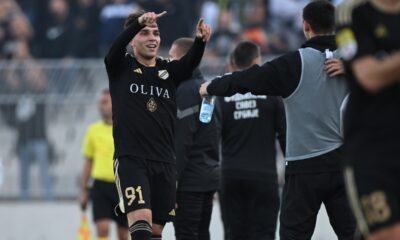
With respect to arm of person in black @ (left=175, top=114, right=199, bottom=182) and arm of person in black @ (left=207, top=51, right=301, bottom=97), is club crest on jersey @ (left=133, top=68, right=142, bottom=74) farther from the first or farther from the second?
arm of person in black @ (left=175, top=114, right=199, bottom=182)

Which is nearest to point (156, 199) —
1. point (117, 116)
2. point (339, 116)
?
point (117, 116)

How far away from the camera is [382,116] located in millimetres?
5574

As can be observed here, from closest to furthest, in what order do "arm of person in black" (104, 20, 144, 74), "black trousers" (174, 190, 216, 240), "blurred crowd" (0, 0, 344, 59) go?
"arm of person in black" (104, 20, 144, 74)
"black trousers" (174, 190, 216, 240)
"blurred crowd" (0, 0, 344, 59)

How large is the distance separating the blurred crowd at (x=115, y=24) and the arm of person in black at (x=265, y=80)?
29.7 ft

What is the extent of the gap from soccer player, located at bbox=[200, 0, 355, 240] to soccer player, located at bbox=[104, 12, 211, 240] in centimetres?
99

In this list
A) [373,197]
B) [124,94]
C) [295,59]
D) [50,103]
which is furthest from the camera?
[50,103]

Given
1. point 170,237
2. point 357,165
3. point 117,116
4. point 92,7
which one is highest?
point 92,7

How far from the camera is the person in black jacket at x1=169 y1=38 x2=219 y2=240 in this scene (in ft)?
34.0

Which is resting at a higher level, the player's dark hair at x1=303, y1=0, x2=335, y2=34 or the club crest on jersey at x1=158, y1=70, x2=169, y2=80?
the player's dark hair at x1=303, y1=0, x2=335, y2=34

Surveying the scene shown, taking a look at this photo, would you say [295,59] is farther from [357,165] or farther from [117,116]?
[357,165]

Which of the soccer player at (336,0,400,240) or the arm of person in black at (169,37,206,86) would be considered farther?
the arm of person in black at (169,37,206,86)

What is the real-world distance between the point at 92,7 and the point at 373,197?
12.9m

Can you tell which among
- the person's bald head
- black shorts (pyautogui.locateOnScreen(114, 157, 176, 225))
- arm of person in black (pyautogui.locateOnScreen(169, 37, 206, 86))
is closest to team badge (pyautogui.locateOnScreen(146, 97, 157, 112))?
arm of person in black (pyautogui.locateOnScreen(169, 37, 206, 86))

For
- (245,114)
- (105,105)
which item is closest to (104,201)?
(105,105)
